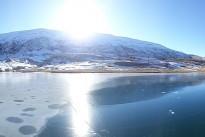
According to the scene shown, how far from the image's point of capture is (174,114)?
2192 cm

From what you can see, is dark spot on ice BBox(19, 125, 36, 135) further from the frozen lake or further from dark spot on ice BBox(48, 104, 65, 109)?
dark spot on ice BBox(48, 104, 65, 109)

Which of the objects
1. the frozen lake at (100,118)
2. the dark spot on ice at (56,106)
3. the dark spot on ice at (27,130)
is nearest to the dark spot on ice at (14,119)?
the frozen lake at (100,118)

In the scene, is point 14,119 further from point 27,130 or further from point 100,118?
point 100,118

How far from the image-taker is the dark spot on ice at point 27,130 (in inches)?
627

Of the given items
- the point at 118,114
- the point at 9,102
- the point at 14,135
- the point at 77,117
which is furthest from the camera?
the point at 9,102

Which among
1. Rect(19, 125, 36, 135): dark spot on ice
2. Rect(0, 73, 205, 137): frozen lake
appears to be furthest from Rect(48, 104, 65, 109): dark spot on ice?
Rect(19, 125, 36, 135): dark spot on ice

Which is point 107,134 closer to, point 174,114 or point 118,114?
point 118,114

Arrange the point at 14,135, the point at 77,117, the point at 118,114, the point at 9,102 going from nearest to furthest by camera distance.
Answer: the point at 14,135 → the point at 77,117 → the point at 118,114 → the point at 9,102

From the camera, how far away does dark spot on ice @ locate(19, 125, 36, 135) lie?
15.9 m

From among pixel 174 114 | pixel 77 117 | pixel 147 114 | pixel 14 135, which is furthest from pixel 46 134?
pixel 174 114

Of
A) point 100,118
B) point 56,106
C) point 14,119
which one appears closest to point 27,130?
point 14,119

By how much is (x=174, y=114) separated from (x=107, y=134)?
831 centimetres

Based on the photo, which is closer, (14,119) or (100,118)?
(14,119)

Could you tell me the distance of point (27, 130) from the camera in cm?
1644
